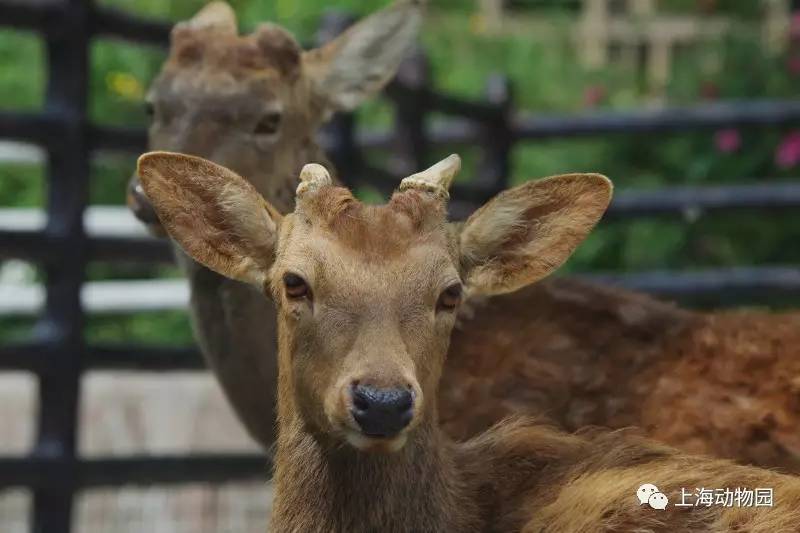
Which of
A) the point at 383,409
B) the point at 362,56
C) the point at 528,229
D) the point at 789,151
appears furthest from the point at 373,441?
the point at 789,151

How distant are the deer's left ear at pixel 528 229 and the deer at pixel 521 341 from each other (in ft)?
2.04

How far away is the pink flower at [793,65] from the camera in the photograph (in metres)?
10.6

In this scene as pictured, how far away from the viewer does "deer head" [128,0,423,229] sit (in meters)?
5.10

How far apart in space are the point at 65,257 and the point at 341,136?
1545 mm

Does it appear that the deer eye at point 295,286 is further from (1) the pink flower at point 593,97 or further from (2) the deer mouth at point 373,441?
(1) the pink flower at point 593,97

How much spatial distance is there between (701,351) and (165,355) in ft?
9.41

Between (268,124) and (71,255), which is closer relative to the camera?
(268,124)

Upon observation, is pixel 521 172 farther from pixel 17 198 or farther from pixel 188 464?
pixel 188 464

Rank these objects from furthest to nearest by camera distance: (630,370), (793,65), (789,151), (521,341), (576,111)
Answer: (576,111) → (793,65) → (789,151) → (521,341) → (630,370)

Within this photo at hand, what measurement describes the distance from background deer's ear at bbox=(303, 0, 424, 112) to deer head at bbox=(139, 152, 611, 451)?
5.72 feet

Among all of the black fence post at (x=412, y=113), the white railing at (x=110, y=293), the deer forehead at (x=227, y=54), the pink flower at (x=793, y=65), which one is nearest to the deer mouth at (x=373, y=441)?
the deer forehead at (x=227, y=54)

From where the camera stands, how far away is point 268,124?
519 centimetres

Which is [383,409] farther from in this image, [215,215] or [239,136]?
[239,136]

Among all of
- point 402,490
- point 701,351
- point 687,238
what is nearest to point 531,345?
point 701,351
